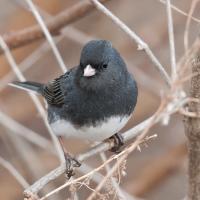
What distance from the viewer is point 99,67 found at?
208 cm

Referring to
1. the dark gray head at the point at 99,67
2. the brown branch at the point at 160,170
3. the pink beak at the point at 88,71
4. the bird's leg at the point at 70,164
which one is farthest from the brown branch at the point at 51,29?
the brown branch at the point at 160,170

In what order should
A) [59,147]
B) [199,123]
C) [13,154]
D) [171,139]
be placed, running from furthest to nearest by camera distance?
[171,139] → [13,154] → [59,147] → [199,123]

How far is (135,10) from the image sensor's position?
4203 mm

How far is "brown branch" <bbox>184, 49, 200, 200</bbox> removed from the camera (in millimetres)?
1631

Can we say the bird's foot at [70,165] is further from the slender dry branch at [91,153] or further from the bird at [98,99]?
the slender dry branch at [91,153]

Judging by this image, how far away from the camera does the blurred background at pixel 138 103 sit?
336cm

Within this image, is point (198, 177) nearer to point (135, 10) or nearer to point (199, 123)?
point (199, 123)

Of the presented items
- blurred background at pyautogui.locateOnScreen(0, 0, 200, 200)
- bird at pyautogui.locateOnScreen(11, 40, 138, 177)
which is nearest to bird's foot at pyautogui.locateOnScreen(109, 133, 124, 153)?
bird at pyautogui.locateOnScreen(11, 40, 138, 177)

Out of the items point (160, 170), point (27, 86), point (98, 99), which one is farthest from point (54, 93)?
point (160, 170)

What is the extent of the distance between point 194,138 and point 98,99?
0.59 metres

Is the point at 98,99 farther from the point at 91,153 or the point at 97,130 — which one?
the point at 91,153

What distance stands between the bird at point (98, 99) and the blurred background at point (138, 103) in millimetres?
912

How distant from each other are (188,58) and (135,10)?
2975mm

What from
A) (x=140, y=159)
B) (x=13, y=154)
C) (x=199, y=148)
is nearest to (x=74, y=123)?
(x=199, y=148)
